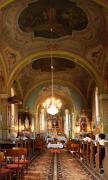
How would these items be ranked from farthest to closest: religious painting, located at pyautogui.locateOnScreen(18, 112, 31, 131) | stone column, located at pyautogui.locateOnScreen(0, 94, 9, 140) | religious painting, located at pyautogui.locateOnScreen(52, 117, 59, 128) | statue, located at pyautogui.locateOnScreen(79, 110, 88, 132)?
religious painting, located at pyautogui.locateOnScreen(52, 117, 59, 128) < statue, located at pyautogui.locateOnScreen(79, 110, 88, 132) < religious painting, located at pyautogui.locateOnScreen(18, 112, 31, 131) < stone column, located at pyautogui.locateOnScreen(0, 94, 9, 140)

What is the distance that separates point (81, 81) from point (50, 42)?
283 inches

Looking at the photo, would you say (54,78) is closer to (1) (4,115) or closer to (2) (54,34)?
(1) (4,115)

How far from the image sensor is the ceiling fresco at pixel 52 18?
14.6 m

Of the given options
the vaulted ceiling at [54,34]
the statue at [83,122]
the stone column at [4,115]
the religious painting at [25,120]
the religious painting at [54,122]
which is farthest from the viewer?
the religious painting at [54,122]

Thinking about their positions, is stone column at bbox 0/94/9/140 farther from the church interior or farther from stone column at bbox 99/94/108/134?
stone column at bbox 99/94/108/134

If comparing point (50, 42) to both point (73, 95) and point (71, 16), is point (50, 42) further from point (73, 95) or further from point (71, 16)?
point (73, 95)

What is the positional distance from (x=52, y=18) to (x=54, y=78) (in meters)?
10.3

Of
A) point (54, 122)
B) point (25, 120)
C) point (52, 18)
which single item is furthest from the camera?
point (54, 122)

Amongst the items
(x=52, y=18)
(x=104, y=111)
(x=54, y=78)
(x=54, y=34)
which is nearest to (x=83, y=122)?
(x=54, y=78)

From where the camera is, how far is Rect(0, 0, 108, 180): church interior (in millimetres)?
11328

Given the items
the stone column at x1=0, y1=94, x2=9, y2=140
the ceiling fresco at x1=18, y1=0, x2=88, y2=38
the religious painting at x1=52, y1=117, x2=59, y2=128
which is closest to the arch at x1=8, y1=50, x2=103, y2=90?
the stone column at x1=0, y1=94, x2=9, y2=140

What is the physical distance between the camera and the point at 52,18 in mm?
15781

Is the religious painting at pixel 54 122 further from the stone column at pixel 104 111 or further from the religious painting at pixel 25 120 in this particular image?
the stone column at pixel 104 111

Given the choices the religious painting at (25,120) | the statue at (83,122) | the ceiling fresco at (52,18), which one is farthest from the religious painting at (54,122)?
the ceiling fresco at (52,18)
